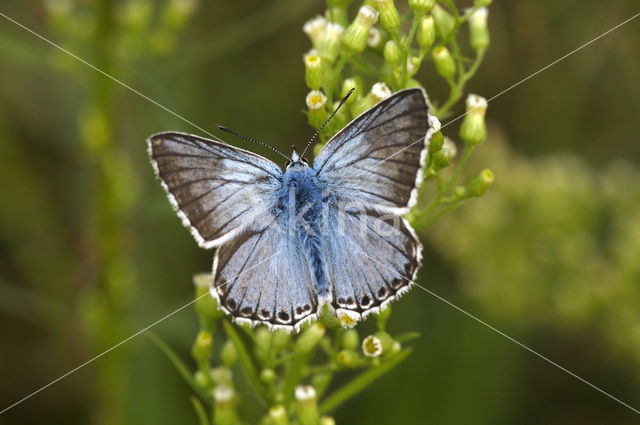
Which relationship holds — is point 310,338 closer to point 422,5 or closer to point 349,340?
point 349,340

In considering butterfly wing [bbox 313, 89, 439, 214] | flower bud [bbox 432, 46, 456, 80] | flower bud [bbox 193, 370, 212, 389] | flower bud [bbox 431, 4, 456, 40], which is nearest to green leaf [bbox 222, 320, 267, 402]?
flower bud [bbox 193, 370, 212, 389]

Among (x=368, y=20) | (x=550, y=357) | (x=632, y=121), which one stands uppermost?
(x=368, y=20)

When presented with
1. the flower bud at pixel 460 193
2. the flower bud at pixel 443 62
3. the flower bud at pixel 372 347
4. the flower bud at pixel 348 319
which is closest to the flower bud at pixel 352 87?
the flower bud at pixel 443 62

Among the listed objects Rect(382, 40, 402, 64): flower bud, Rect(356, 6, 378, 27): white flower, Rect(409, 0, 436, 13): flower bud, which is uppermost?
Rect(356, 6, 378, 27): white flower

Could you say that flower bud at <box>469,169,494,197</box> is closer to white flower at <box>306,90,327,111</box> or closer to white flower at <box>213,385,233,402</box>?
white flower at <box>306,90,327,111</box>

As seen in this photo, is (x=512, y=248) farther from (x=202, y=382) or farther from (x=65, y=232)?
(x=65, y=232)

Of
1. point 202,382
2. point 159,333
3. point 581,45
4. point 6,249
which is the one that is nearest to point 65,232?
point 6,249
